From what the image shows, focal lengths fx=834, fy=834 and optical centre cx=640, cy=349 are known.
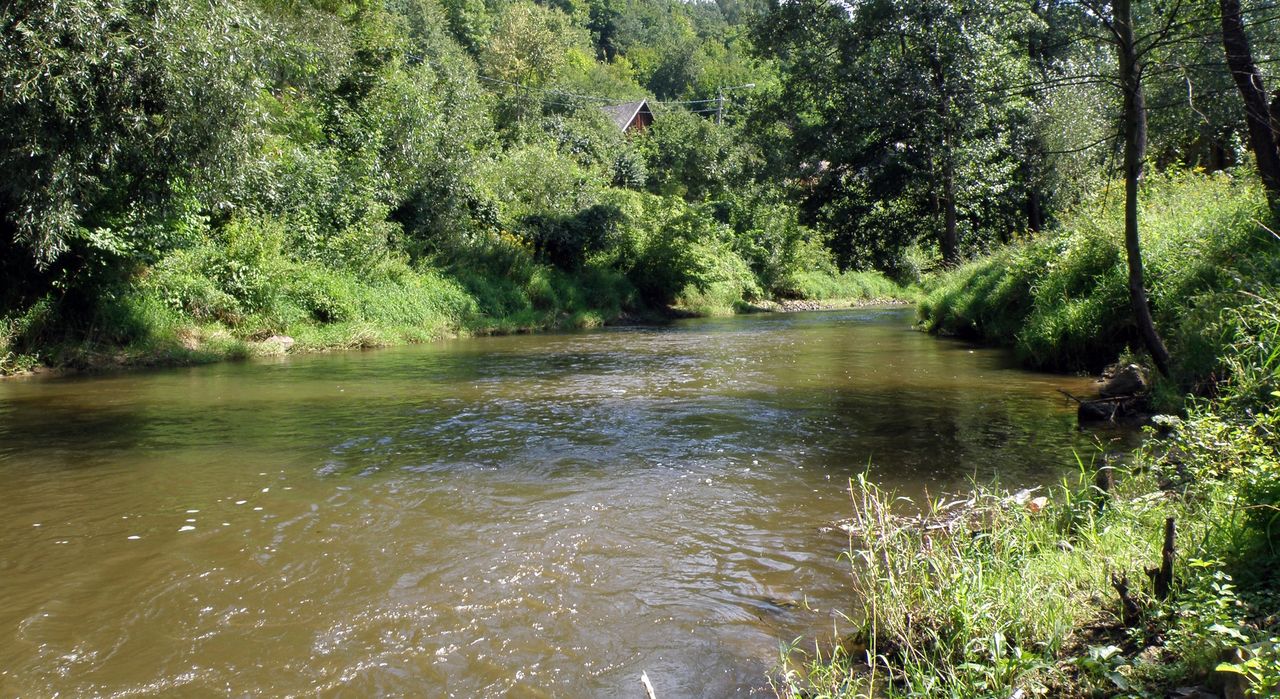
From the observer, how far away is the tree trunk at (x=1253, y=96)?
885 cm

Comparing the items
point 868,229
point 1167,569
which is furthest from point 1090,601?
point 868,229

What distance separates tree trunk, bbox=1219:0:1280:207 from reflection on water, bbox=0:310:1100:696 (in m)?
3.39

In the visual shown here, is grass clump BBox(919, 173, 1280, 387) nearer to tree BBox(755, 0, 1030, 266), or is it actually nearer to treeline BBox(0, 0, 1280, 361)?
treeline BBox(0, 0, 1280, 361)

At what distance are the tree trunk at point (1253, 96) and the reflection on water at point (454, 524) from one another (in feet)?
11.1

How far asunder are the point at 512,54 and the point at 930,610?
51279 mm

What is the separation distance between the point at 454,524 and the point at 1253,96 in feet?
31.4

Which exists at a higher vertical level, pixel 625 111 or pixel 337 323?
pixel 625 111

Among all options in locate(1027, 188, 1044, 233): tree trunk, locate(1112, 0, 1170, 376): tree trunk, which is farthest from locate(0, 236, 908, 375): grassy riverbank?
locate(1112, 0, 1170, 376): tree trunk

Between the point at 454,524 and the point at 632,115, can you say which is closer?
the point at 454,524

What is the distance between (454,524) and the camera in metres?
5.89

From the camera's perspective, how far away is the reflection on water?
13.1 feet

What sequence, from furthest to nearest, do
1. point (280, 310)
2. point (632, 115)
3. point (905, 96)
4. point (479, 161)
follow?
point (632, 115) → point (479, 161) → point (905, 96) → point (280, 310)

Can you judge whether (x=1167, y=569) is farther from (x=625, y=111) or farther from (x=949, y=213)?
(x=625, y=111)

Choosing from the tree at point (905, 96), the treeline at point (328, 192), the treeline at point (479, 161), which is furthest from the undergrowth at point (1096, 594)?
the tree at point (905, 96)
